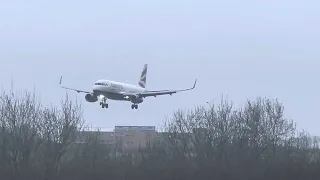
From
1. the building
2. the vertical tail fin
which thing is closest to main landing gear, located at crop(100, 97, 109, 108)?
the vertical tail fin

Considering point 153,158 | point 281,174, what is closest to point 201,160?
point 153,158

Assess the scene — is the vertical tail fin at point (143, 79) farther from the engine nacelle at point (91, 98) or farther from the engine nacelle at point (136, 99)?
the engine nacelle at point (91, 98)

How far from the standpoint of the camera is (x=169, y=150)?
2453 inches

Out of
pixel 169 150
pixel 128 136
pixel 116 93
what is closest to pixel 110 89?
pixel 116 93

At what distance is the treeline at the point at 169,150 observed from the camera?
42.2 metres

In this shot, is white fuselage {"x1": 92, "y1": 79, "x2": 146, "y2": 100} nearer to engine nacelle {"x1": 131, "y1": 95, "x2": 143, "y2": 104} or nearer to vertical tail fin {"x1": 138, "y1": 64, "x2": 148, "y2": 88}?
engine nacelle {"x1": 131, "y1": 95, "x2": 143, "y2": 104}

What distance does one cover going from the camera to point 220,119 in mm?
62969

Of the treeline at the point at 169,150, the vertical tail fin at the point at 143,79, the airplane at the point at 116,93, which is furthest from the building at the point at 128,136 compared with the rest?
the treeline at the point at 169,150

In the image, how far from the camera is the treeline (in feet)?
139

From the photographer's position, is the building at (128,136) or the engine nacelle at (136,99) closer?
the engine nacelle at (136,99)

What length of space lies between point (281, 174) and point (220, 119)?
18.9 metres

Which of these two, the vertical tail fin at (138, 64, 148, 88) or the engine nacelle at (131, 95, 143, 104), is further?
the vertical tail fin at (138, 64, 148, 88)

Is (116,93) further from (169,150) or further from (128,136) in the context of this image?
(128,136)

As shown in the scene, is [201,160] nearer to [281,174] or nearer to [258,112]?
[281,174]
